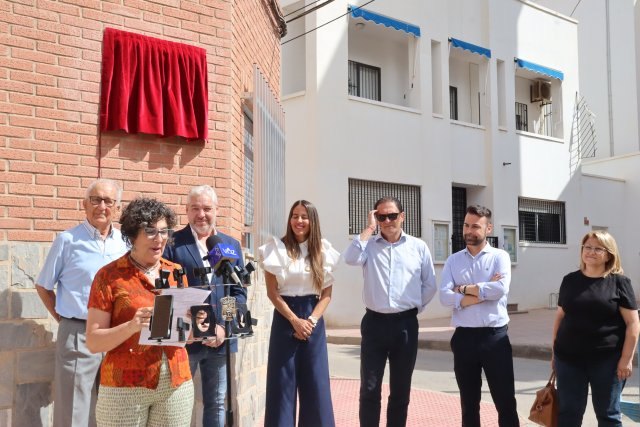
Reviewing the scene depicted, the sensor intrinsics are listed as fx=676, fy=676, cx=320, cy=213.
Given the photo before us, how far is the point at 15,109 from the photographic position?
4797 mm

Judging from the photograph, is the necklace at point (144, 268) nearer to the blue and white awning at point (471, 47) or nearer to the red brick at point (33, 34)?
the red brick at point (33, 34)

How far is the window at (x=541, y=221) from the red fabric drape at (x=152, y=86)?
1559 centimetres

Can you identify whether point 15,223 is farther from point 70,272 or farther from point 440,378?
point 440,378

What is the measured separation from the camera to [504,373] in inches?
188

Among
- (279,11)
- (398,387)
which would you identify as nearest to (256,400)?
(398,387)

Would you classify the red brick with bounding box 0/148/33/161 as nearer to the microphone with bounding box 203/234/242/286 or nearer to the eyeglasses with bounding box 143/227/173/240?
the microphone with bounding box 203/234/242/286

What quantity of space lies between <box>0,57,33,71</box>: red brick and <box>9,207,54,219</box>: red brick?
3.32 feet

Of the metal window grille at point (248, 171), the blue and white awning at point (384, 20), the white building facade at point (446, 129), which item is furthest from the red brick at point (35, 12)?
the blue and white awning at point (384, 20)

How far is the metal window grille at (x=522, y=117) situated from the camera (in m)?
20.9

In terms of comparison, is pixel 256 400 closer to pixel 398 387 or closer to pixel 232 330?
pixel 398 387

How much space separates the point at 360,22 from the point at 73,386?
13.4 metres

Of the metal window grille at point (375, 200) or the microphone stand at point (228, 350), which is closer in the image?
the microphone stand at point (228, 350)

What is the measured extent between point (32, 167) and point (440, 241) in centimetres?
1344

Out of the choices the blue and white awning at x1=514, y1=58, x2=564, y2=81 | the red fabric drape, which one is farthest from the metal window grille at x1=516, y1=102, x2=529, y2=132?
the red fabric drape
